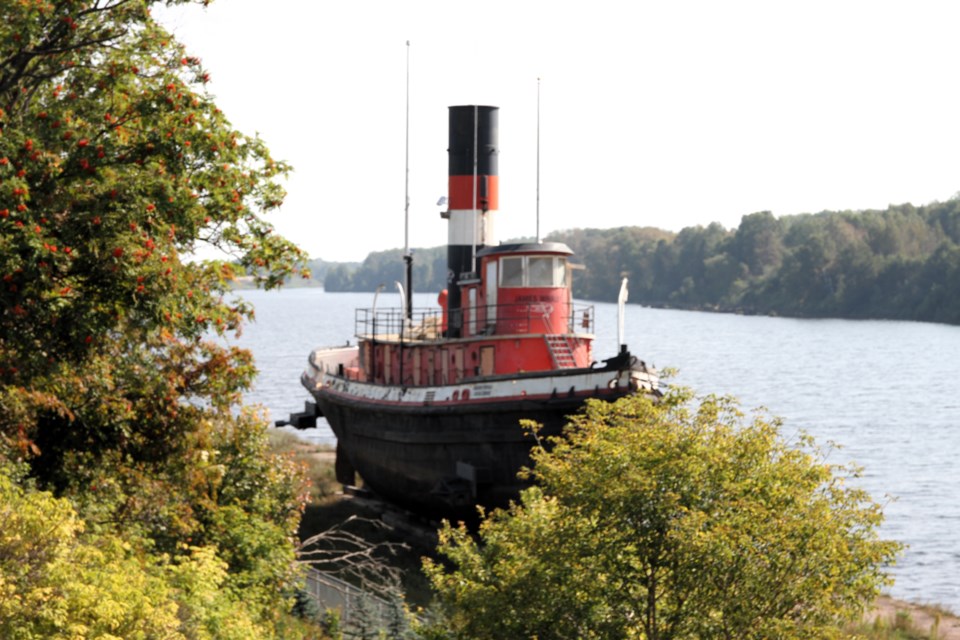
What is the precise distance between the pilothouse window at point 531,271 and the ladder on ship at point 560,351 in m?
1.35

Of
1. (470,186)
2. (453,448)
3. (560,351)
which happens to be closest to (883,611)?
(560,351)

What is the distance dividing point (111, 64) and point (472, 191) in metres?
20.4

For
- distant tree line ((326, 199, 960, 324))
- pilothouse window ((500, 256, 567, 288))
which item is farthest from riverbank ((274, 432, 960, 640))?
distant tree line ((326, 199, 960, 324))

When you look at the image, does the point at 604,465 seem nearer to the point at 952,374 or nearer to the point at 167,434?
the point at 167,434

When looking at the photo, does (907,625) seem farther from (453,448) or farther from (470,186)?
(470,186)

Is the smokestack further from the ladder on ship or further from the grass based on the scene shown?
the grass

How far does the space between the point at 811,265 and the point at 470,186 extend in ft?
408

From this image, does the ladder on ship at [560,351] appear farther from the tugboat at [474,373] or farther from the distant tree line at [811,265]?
the distant tree line at [811,265]

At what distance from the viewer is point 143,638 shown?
11531 mm

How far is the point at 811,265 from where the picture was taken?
6068 inches

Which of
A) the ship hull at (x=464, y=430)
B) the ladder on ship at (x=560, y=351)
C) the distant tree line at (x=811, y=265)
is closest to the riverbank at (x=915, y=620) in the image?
the ship hull at (x=464, y=430)

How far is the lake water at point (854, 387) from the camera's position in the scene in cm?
3972

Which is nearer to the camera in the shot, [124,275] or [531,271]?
[124,275]

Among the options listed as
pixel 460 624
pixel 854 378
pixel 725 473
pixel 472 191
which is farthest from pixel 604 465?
pixel 854 378
